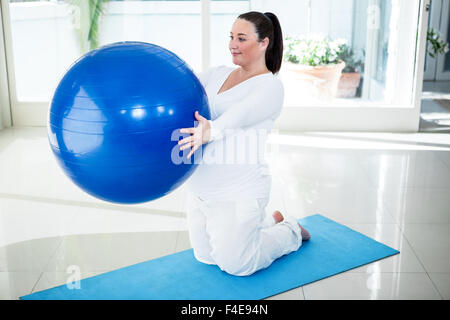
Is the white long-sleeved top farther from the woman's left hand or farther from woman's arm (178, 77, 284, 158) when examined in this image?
the woman's left hand

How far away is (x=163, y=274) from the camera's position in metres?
2.36

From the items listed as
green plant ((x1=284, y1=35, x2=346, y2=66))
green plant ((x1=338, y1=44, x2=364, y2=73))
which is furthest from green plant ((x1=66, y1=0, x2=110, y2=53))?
green plant ((x1=338, y1=44, x2=364, y2=73))

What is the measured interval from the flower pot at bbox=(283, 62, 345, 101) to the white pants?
273 centimetres

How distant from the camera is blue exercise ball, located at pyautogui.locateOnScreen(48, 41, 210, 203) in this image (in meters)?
1.71

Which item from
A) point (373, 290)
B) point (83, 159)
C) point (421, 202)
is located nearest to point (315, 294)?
point (373, 290)

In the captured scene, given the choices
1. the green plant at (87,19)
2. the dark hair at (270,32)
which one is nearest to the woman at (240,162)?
the dark hair at (270,32)

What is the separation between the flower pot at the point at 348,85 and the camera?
5047mm

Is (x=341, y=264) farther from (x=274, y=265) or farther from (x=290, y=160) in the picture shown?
(x=290, y=160)

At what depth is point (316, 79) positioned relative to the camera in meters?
4.98

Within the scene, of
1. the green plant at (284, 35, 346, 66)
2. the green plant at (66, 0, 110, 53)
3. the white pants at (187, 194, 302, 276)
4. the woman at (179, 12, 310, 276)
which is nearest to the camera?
the woman at (179, 12, 310, 276)

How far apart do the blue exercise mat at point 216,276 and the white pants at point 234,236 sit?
51 mm

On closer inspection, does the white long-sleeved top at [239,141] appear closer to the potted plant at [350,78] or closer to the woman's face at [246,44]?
the woman's face at [246,44]

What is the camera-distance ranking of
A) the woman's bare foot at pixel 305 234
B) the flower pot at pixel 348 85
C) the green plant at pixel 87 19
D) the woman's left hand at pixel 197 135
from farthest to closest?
the flower pot at pixel 348 85 → the green plant at pixel 87 19 → the woman's bare foot at pixel 305 234 → the woman's left hand at pixel 197 135

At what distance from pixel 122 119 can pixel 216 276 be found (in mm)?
929
